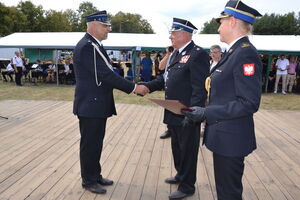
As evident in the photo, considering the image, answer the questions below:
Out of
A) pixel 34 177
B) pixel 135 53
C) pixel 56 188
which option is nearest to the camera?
pixel 56 188

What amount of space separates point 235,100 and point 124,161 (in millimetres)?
2406

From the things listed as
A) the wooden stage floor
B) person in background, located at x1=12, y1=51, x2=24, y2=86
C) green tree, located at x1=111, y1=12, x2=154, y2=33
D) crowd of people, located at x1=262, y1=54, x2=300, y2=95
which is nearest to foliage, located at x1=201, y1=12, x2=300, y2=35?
green tree, located at x1=111, y1=12, x2=154, y2=33

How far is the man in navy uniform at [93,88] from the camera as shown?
108 inches

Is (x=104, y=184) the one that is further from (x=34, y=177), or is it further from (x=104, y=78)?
(x=104, y=78)

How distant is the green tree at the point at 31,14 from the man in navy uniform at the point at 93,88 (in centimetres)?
4225

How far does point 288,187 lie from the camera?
3174 millimetres

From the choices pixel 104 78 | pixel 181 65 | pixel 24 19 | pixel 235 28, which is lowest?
pixel 104 78

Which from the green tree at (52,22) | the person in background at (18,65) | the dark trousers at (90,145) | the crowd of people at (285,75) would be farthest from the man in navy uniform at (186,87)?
the green tree at (52,22)

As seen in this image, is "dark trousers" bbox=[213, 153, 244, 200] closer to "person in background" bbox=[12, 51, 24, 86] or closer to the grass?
the grass

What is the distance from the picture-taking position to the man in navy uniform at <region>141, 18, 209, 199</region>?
8.59 feet

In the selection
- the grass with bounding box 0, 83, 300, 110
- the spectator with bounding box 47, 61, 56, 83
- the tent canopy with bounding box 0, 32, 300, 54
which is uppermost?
the tent canopy with bounding box 0, 32, 300, 54

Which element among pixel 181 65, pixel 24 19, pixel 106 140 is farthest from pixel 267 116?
pixel 24 19

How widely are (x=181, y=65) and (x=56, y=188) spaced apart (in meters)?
1.99

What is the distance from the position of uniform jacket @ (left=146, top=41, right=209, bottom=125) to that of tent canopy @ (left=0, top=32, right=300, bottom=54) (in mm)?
10083
